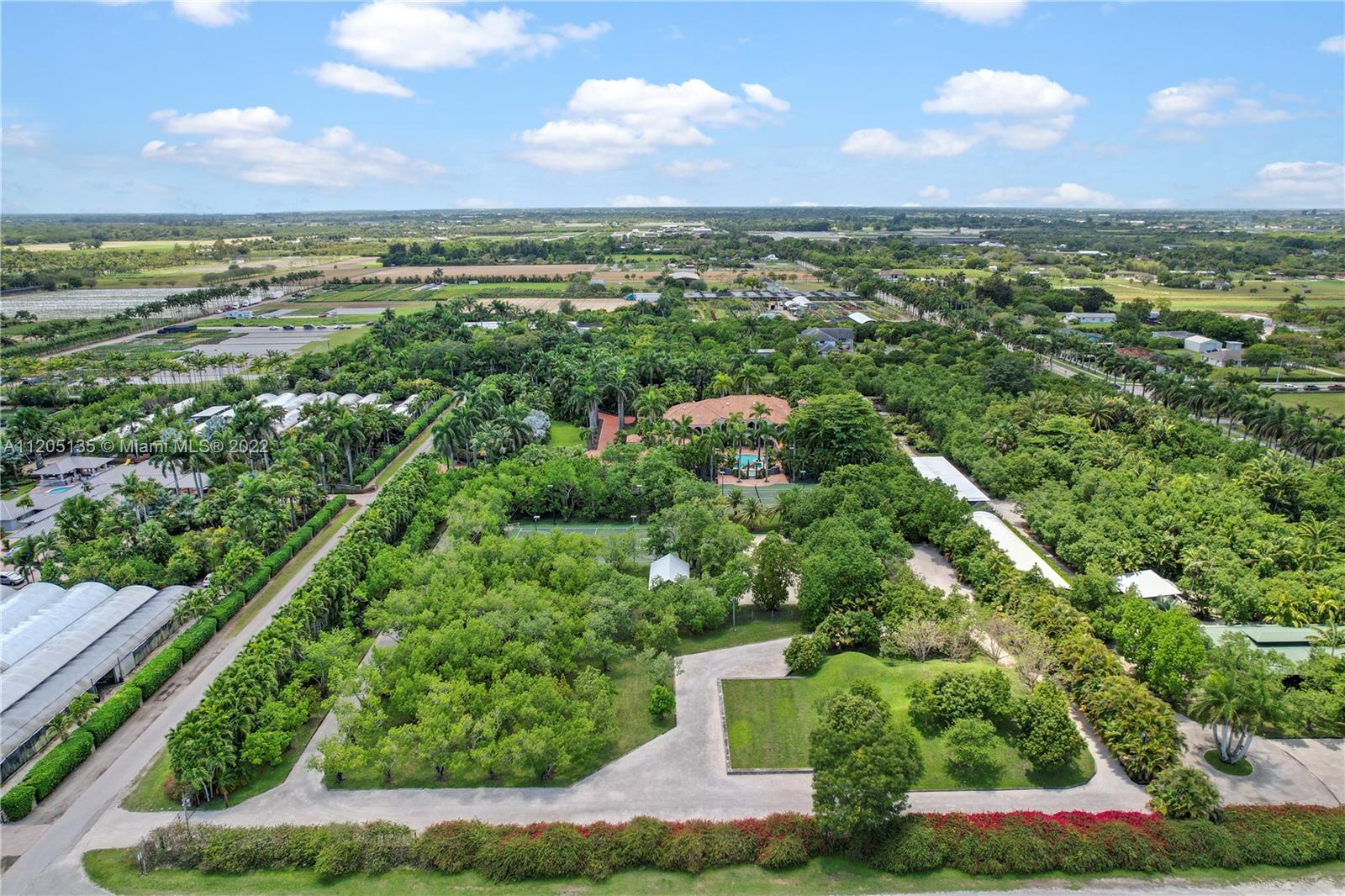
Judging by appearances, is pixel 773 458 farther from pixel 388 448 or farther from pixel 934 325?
pixel 934 325

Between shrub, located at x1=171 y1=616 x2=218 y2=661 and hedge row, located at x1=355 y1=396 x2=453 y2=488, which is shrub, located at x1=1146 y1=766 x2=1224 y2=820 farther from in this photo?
hedge row, located at x1=355 y1=396 x2=453 y2=488

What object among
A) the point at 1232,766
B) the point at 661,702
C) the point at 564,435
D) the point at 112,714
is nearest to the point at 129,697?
the point at 112,714

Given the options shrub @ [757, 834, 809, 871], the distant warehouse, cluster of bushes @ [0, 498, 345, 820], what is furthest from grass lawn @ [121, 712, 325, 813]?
shrub @ [757, 834, 809, 871]

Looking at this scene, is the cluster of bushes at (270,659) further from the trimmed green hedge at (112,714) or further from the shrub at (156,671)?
the shrub at (156,671)

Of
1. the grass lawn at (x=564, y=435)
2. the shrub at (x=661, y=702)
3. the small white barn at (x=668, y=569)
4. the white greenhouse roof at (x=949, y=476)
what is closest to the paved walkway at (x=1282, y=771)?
the shrub at (x=661, y=702)

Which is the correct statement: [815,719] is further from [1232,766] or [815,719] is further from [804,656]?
[1232,766]
